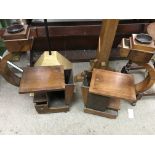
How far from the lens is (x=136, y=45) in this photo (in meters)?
1.11

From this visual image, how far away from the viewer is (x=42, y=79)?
125cm

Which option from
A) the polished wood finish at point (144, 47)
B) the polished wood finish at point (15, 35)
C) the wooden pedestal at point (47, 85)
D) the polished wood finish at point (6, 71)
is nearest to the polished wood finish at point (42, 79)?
the wooden pedestal at point (47, 85)

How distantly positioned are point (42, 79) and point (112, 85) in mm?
450

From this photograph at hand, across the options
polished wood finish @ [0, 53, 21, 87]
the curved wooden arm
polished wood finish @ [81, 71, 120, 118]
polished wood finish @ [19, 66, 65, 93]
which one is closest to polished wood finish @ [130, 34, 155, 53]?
the curved wooden arm

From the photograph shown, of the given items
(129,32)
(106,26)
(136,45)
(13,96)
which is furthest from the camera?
(129,32)

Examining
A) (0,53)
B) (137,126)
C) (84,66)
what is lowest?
(137,126)

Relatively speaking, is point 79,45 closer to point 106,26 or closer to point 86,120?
point 106,26

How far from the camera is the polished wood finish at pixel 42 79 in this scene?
1195 mm

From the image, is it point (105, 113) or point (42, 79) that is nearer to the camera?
point (42, 79)

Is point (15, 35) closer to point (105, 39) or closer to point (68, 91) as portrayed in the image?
point (68, 91)

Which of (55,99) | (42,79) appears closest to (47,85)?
(42,79)

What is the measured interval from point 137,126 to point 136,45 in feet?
1.94
